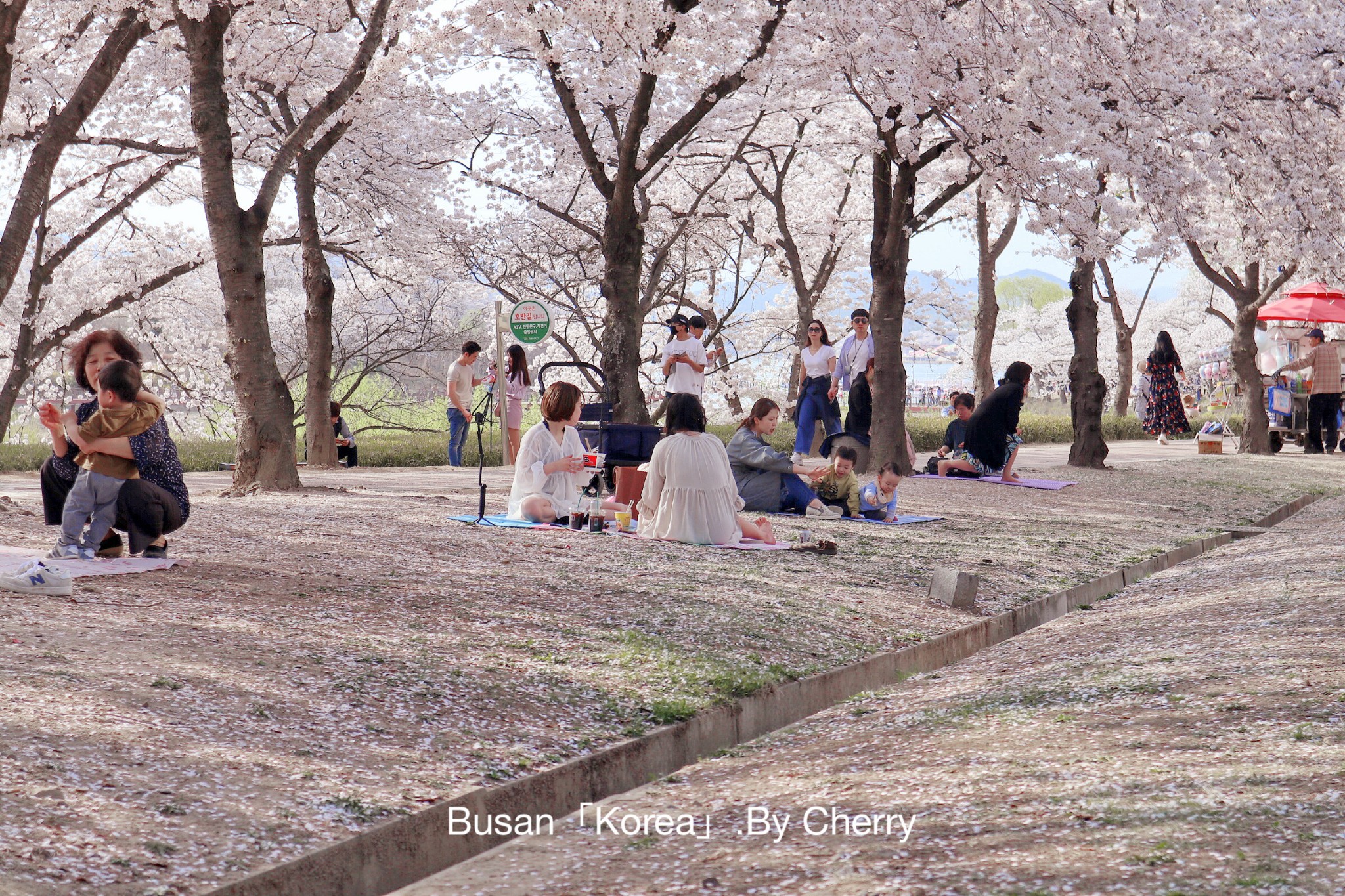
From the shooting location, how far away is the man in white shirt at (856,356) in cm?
1658

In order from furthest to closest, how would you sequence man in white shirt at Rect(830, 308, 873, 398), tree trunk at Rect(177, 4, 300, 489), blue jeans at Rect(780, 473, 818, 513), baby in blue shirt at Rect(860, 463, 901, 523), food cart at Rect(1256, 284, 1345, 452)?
food cart at Rect(1256, 284, 1345, 452) < man in white shirt at Rect(830, 308, 873, 398) < tree trunk at Rect(177, 4, 300, 489) < blue jeans at Rect(780, 473, 818, 513) < baby in blue shirt at Rect(860, 463, 901, 523)

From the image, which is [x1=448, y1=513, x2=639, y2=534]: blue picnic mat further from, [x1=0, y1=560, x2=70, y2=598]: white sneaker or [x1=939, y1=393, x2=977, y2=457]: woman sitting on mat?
[x1=939, y1=393, x2=977, y2=457]: woman sitting on mat

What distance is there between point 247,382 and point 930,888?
11042 millimetres

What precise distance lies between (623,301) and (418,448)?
8.51 meters

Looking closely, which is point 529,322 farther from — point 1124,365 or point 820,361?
point 1124,365

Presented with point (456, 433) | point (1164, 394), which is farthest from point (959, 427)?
point (1164, 394)

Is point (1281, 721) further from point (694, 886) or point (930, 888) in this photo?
point (694, 886)

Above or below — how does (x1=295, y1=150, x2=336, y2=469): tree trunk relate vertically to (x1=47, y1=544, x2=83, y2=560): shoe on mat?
above

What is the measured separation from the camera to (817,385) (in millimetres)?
16453

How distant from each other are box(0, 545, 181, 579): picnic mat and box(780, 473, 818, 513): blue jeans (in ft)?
19.8

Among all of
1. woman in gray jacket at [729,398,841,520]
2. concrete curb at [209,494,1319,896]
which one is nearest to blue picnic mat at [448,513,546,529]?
woman in gray jacket at [729,398,841,520]

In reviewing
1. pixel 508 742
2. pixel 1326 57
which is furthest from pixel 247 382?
pixel 1326 57

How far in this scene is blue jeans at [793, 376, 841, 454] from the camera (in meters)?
16.5

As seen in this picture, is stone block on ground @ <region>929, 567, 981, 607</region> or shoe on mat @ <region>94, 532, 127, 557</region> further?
stone block on ground @ <region>929, 567, 981, 607</region>
